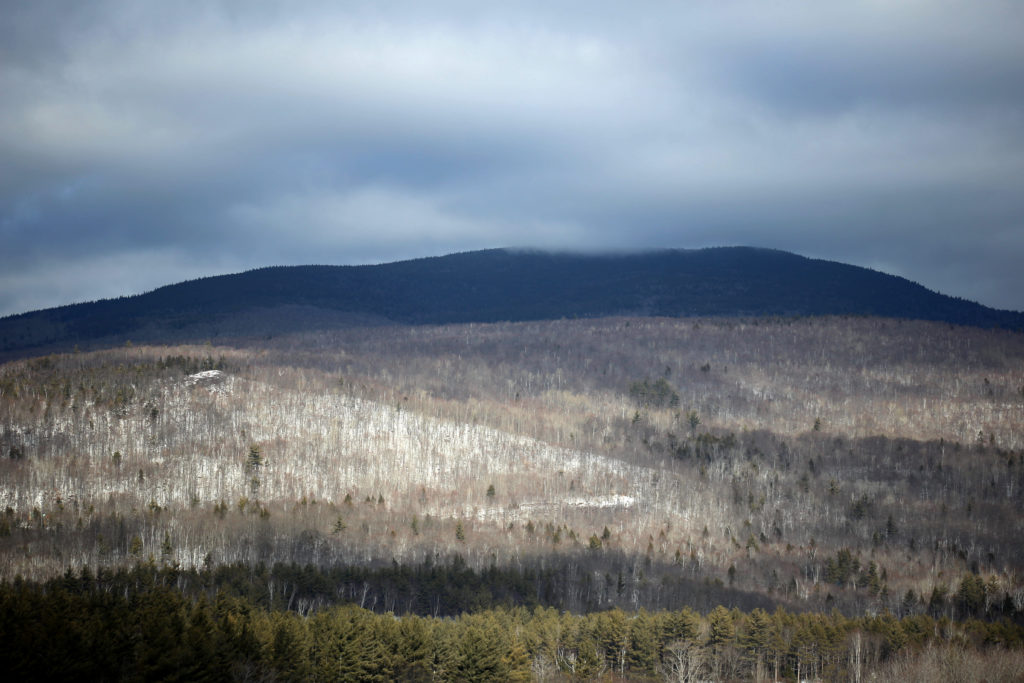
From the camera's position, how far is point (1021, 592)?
167750 mm

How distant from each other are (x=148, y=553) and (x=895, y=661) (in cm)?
11384

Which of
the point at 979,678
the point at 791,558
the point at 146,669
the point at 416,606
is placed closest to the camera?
the point at 146,669

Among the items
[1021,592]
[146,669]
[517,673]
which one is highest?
[146,669]

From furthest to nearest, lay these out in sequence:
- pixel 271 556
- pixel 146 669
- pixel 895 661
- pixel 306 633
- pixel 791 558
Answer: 1. pixel 791 558
2. pixel 271 556
3. pixel 895 661
4. pixel 306 633
5. pixel 146 669

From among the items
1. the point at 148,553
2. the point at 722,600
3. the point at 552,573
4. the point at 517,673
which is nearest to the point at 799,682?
the point at 517,673

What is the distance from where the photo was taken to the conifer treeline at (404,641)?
2950 inches

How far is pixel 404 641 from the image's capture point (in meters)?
92.8

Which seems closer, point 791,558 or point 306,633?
point 306,633

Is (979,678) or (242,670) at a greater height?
(242,670)

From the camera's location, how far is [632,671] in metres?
111

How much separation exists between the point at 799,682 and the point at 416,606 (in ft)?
192

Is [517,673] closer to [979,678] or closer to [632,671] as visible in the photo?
[632,671]


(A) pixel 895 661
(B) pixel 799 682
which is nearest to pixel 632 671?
(B) pixel 799 682

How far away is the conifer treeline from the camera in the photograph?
74.9 m
